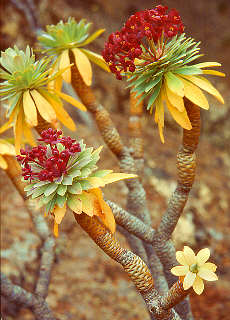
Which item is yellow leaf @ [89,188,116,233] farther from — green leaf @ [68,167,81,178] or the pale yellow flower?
the pale yellow flower

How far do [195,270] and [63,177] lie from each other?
30 cm

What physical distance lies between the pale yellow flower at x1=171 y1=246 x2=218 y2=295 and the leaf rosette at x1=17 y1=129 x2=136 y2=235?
18cm

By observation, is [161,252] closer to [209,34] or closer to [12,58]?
[12,58]

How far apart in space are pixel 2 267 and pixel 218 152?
162cm

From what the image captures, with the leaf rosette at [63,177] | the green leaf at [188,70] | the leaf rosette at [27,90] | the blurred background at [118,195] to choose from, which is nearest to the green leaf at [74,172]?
the leaf rosette at [63,177]

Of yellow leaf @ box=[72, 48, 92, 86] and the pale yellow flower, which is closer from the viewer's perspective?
the pale yellow flower

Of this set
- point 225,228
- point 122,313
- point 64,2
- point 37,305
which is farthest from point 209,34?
point 37,305

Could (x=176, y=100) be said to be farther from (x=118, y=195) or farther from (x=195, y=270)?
(x=118, y=195)

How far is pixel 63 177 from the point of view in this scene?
771 mm

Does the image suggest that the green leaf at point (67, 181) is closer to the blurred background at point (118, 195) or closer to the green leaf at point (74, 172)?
the green leaf at point (74, 172)

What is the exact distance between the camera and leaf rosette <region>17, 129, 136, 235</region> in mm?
756

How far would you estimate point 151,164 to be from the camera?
2322mm

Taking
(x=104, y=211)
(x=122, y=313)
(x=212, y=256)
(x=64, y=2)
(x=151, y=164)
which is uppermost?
(x=64, y=2)

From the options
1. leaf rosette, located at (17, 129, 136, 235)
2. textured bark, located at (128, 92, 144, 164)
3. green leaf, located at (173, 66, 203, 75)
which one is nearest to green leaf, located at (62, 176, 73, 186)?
leaf rosette, located at (17, 129, 136, 235)
